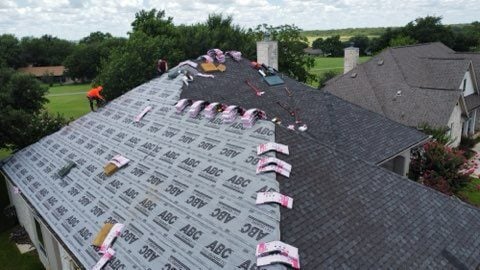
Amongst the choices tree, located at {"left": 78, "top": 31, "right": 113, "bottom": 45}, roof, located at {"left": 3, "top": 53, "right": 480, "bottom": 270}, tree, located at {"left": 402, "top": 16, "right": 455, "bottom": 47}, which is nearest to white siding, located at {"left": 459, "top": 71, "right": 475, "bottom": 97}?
roof, located at {"left": 3, "top": 53, "right": 480, "bottom": 270}

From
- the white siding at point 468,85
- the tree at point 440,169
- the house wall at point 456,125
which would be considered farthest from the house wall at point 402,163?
the white siding at point 468,85

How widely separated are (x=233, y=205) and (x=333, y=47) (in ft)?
407

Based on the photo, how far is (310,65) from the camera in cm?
4009

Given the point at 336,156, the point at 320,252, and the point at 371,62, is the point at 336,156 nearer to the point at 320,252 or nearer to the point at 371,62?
the point at 320,252

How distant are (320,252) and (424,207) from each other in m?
3.71

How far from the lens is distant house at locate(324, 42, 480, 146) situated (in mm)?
25688

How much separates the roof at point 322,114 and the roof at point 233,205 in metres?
3.76

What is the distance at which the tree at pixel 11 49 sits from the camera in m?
94.9

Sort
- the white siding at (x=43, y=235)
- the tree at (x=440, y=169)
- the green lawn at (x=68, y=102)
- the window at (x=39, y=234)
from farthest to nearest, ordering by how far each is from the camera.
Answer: the green lawn at (x=68, y=102)
the tree at (x=440, y=169)
the window at (x=39, y=234)
the white siding at (x=43, y=235)

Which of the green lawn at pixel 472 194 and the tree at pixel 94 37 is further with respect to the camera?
the tree at pixel 94 37

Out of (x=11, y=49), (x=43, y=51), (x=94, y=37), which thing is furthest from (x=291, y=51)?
(x=94, y=37)

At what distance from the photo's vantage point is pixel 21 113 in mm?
19188

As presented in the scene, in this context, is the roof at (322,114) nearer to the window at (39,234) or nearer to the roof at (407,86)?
the window at (39,234)

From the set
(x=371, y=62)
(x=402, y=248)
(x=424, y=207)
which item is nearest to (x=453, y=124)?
(x=371, y=62)
